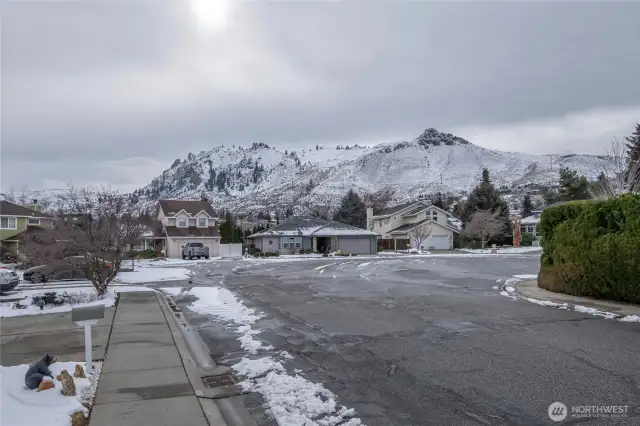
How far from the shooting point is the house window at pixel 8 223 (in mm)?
48750

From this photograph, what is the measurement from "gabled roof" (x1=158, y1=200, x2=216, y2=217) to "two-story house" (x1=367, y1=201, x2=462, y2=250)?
27614 mm

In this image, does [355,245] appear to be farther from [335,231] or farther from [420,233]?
[420,233]

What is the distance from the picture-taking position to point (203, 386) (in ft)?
22.2

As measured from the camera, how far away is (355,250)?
64250mm

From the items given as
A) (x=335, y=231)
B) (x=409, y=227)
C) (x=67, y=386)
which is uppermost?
(x=409, y=227)

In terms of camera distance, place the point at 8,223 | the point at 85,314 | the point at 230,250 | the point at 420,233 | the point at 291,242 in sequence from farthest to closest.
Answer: the point at 420,233, the point at 291,242, the point at 230,250, the point at 8,223, the point at 85,314

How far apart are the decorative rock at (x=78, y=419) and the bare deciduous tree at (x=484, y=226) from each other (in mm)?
66593

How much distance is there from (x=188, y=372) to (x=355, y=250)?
188ft

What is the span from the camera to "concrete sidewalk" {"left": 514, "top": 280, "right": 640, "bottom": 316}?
12.2 metres

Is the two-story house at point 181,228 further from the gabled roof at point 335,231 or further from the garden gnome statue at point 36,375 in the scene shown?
the garden gnome statue at point 36,375

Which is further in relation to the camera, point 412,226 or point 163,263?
point 412,226

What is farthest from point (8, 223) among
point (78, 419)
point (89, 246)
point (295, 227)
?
point (78, 419)

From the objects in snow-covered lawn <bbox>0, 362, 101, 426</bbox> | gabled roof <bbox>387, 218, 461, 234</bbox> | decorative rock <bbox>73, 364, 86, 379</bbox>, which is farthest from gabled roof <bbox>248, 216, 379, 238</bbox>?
snow-covered lawn <bbox>0, 362, 101, 426</bbox>

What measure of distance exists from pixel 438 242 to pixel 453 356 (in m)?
66.2
